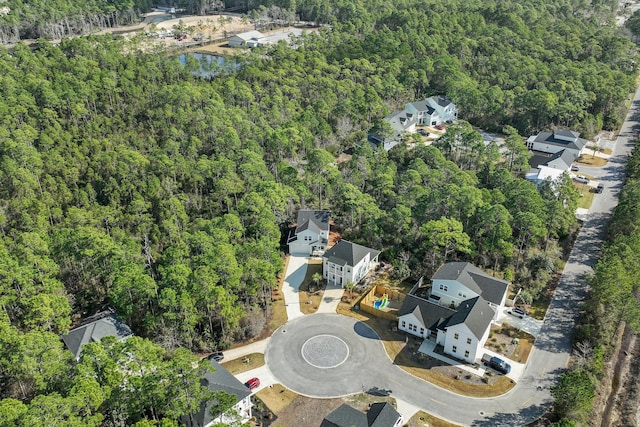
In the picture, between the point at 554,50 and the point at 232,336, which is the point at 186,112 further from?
the point at 554,50

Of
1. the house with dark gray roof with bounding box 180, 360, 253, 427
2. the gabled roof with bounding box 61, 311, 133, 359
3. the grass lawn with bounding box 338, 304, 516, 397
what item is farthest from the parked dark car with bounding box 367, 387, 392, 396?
the gabled roof with bounding box 61, 311, 133, 359

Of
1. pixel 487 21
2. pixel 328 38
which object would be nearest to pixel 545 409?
pixel 328 38

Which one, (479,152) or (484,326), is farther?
(479,152)

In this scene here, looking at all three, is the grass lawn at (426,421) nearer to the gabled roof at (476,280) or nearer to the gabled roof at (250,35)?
the gabled roof at (476,280)

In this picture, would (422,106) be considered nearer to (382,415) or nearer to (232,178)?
(232,178)

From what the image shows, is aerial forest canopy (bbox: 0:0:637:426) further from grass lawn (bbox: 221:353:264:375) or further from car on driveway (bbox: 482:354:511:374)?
car on driveway (bbox: 482:354:511:374)

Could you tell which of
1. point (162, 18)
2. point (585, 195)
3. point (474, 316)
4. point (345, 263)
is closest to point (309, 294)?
point (345, 263)
